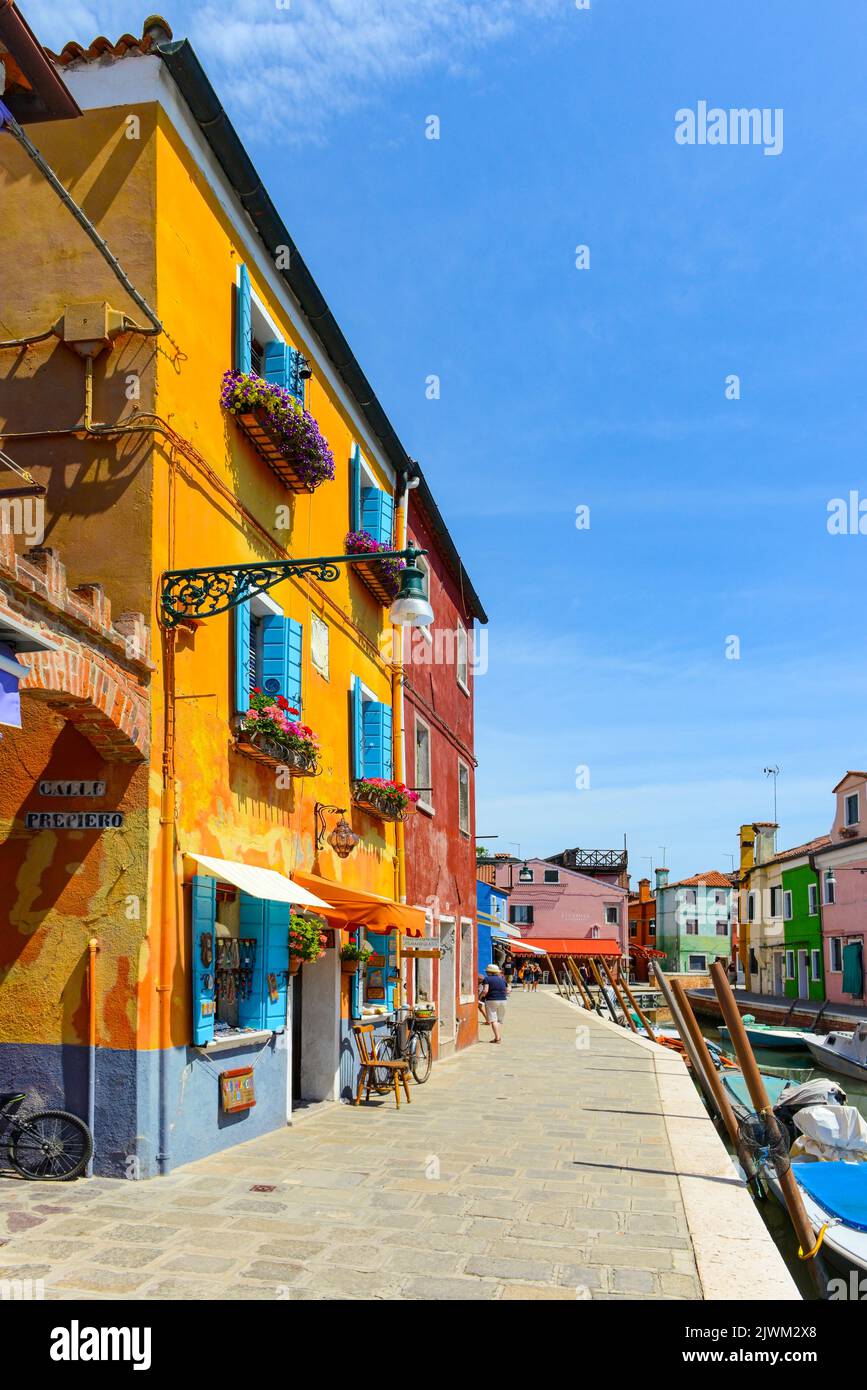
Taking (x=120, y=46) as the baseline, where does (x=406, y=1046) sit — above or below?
below

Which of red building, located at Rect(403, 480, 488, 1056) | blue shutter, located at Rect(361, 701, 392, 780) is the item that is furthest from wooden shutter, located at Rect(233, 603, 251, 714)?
red building, located at Rect(403, 480, 488, 1056)

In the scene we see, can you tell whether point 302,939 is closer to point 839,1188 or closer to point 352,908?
point 352,908

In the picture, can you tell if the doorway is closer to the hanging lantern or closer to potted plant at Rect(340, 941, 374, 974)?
potted plant at Rect(340, 941, 374, 974)

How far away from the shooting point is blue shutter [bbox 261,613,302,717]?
36.4ft

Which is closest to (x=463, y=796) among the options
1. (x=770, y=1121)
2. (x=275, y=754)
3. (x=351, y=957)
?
(x=351, y=957)

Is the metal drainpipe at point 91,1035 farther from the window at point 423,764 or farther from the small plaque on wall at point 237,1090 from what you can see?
the window at point 423,764

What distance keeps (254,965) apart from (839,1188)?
5.62 meters

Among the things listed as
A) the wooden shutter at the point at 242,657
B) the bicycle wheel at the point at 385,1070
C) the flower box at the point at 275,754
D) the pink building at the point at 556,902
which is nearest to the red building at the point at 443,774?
the bicycle wheel at the point at 385,1070

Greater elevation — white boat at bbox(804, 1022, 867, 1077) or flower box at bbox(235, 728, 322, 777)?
flower box at bbox(235, 728, 322, 777)

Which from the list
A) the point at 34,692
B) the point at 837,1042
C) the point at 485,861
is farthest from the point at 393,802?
the point at 485,861

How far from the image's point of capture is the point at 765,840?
182 feet

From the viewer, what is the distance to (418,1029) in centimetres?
1481

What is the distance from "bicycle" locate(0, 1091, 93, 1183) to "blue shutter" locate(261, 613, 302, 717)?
4.36 meters

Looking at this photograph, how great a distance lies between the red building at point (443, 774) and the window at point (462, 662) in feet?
0.07
